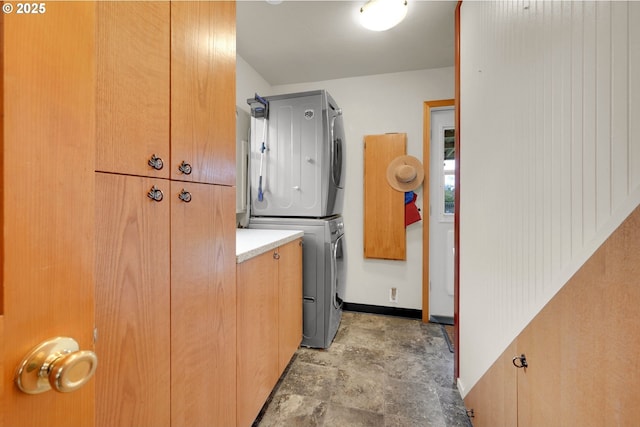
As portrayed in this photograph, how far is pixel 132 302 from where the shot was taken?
675 mm

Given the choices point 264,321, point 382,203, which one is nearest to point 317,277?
point 264,321

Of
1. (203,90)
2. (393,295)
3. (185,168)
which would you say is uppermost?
A: (203,90)

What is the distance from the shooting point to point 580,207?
24.8 inches

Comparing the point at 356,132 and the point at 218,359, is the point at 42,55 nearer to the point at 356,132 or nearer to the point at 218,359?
the point at 218,359

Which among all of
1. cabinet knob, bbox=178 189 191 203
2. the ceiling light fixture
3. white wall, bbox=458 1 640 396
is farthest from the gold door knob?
the ceiling light fixture

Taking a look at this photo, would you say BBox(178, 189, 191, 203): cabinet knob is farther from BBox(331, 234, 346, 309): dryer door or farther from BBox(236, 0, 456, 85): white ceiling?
BBox(236, 0, 456, 85): white ceiling

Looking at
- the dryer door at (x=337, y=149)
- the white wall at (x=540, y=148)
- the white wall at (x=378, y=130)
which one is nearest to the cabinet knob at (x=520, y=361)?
the white wall at (x=540, y=148)

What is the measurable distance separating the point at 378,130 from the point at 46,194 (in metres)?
2.68

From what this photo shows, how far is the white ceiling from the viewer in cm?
177

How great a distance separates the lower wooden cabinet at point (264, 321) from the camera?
1.19 metres

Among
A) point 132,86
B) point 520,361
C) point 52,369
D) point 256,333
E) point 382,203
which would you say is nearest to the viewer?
point 52,369

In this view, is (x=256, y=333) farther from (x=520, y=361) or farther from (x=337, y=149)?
(x=337, y=149)

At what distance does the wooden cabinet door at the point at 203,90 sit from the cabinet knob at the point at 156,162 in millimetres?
40

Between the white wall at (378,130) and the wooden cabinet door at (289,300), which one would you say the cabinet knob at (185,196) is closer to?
the wooden cabinet door at (289,300)
